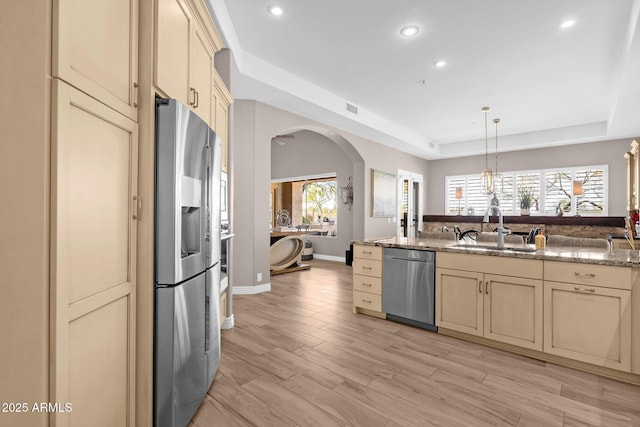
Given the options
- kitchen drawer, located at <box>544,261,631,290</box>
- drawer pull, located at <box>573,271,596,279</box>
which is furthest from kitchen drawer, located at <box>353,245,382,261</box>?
drawer pull, located at <box>573,271,596,279</box>

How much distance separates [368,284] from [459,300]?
37.9 inches

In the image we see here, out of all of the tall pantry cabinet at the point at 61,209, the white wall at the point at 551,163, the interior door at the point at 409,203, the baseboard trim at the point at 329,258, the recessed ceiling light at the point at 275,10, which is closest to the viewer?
the tall pantry cabinet at the point at 61,209

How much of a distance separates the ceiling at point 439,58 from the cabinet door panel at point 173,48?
3.75ft

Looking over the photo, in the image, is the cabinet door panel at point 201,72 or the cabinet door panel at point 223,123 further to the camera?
the cabinet door panel at point 223,123

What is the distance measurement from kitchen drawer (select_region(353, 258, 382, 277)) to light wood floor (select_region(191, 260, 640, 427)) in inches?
22.5

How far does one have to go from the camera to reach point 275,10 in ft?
9.61

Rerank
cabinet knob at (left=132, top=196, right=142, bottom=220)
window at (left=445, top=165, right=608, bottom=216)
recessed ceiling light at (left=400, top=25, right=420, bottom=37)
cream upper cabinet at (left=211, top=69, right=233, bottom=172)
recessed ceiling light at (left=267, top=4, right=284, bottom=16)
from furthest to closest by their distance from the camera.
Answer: window at (left=445, top=165, right=608, bottom=216)
recessed ceiling light at (left=400, top=25, right=420, bottom=37)
recessed ceiling light at (left=267, top=4, right=284, bottom=16)
cream upper cabinet at (left=211, top=69, right=233, bottom=172)
cabinet knob at (left=132, top=196, right=142, bottom=220)

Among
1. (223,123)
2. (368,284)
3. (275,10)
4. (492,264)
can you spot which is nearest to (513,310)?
(492,264)

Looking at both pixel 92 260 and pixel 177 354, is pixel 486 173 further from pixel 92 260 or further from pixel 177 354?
pixel 92 260

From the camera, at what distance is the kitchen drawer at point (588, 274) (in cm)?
214

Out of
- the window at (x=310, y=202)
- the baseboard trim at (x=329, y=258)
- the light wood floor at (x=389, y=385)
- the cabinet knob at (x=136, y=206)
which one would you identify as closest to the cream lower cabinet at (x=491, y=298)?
the light wood floor at (x=389, y=385)

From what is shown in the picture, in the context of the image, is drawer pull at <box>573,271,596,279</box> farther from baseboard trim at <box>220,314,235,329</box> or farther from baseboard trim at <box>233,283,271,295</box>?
baseboard trim at <box>233,283,271,295</box>

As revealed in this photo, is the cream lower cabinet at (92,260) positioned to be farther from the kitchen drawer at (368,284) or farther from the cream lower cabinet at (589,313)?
the cream lower cabinet at (589,313)

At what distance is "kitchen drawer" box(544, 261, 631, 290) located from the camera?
214 centimetres
